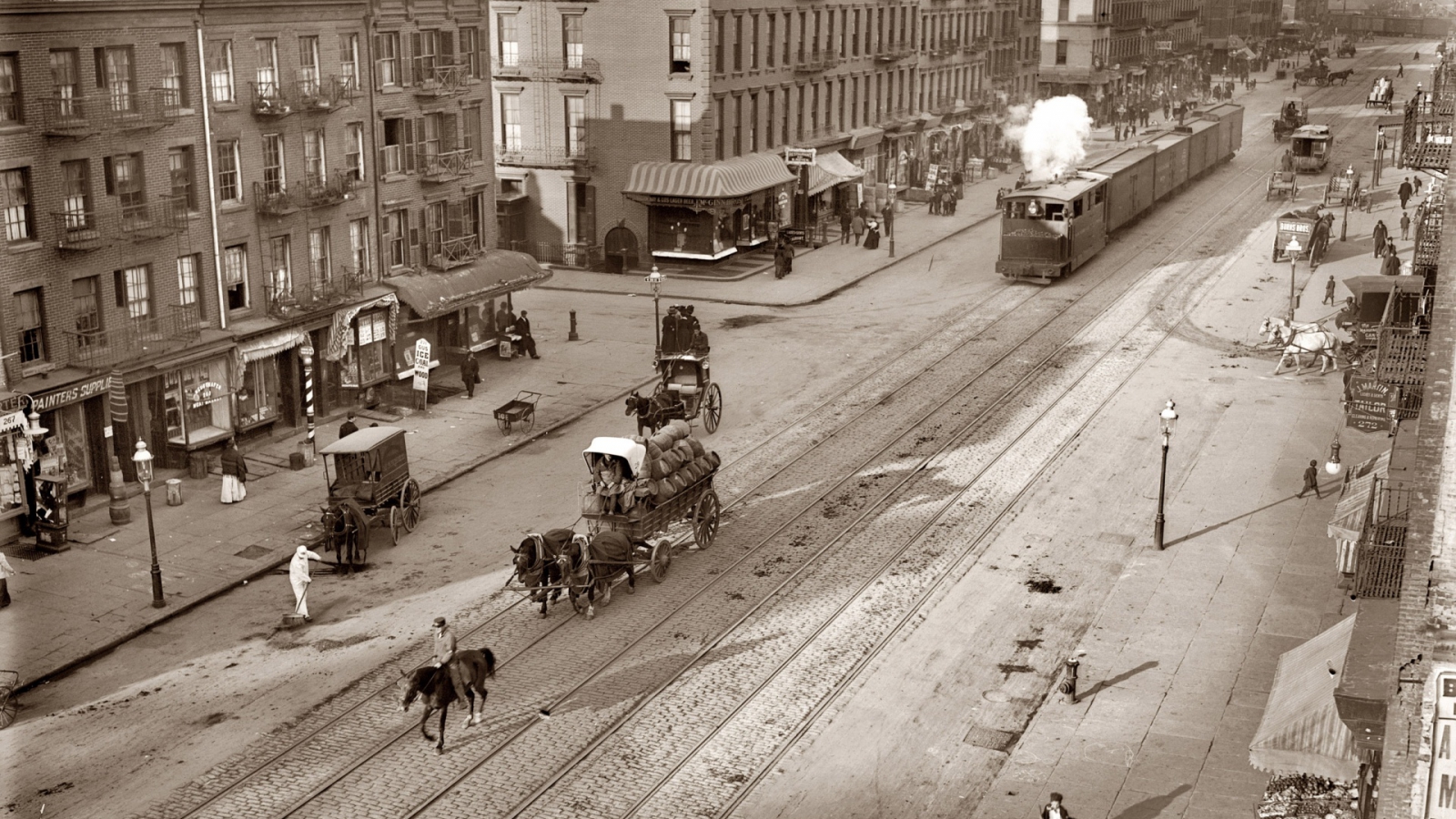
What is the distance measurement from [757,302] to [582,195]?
11.1m

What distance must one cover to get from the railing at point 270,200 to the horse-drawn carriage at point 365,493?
878 centimetres

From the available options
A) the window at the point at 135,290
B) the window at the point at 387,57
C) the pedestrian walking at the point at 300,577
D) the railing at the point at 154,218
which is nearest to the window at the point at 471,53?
the window at the point at 387,57

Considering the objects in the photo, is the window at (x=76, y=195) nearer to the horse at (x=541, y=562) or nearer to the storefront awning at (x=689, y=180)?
the horse at (x=541, y=562)

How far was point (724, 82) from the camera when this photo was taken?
60.8 m

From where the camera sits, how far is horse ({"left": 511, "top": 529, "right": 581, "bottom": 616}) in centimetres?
2570

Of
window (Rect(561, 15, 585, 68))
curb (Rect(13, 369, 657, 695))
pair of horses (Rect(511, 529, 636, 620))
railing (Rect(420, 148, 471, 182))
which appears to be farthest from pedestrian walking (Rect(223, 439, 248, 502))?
window (Rect(561, 15, 585, 68))

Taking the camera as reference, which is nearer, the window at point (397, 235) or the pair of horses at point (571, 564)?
the pair of horses at point (571, 564)

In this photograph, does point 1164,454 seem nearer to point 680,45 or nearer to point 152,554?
point 152,554

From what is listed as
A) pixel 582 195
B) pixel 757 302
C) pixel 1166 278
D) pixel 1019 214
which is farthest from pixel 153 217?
pixel 1166 278

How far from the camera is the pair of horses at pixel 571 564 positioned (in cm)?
2583

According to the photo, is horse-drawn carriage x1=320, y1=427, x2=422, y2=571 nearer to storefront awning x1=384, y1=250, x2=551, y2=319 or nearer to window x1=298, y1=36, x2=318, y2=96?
storefront awning x1=384, y1=250, x2=551, y2=319

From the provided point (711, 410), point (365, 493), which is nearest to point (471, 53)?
point (711, 410)

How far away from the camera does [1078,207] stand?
2301 inches

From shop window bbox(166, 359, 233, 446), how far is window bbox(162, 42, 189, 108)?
20.1ft
